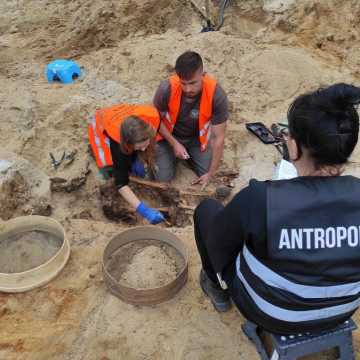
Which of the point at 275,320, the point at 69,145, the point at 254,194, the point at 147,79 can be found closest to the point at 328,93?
the point at 254,194

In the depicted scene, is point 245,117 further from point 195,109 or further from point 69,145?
point 69,145

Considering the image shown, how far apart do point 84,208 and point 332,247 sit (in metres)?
2.66

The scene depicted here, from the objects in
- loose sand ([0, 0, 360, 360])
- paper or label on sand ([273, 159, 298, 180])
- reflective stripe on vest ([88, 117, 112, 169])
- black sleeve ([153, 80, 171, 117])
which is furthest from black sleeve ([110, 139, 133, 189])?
paper or label on sand ([273, 159, 298, 180])

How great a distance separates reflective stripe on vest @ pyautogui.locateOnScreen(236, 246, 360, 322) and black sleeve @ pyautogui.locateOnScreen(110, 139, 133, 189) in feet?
5.80

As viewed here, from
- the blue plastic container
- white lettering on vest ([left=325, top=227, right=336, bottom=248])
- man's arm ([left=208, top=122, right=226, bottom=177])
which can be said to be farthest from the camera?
the blue plastic container

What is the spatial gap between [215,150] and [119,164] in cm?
97

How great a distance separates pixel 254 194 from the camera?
5.49 ft

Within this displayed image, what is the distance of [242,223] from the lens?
1731 millimetres

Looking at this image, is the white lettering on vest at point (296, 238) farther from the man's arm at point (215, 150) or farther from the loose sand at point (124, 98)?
the man's arm at point (215, 150)

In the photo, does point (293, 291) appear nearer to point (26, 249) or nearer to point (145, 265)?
point (145, 265)

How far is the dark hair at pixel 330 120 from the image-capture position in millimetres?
1544

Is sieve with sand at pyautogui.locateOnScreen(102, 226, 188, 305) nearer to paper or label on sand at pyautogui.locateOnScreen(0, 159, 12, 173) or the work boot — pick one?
A: the work boot

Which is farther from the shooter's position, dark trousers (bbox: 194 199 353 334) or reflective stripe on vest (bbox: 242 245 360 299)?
dark trousers (bbox: 194 199 353 334)

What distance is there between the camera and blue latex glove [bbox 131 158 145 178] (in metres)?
3.89
